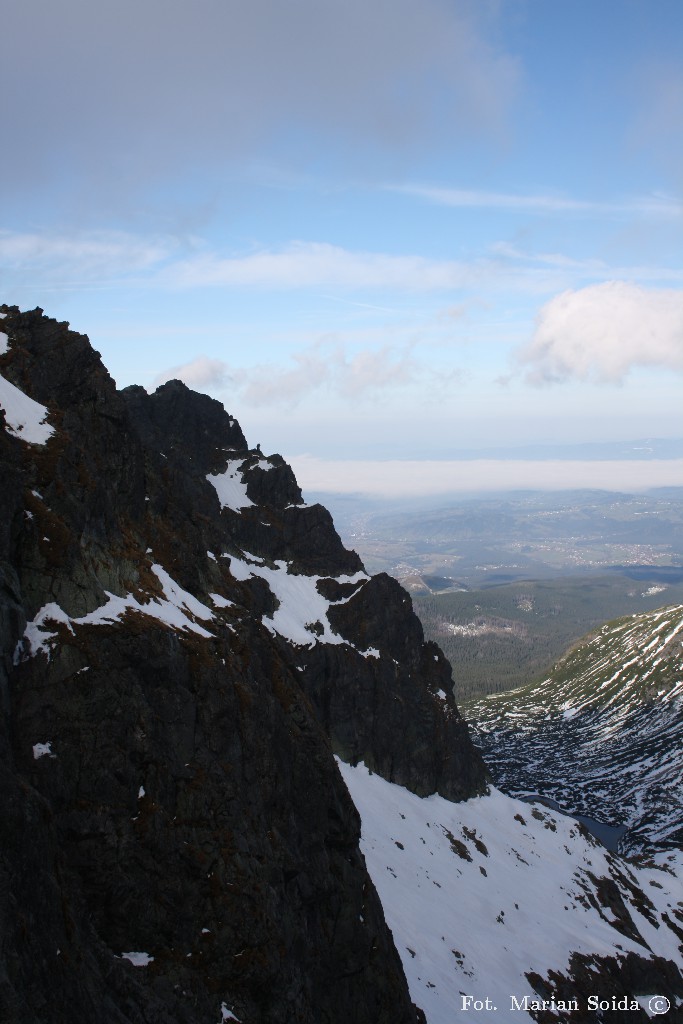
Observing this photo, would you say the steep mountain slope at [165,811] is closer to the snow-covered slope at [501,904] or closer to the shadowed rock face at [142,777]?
the shadowed rock face at [142,777]

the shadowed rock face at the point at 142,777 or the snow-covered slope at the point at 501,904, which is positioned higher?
the shadowed rock face at the point at 142,777

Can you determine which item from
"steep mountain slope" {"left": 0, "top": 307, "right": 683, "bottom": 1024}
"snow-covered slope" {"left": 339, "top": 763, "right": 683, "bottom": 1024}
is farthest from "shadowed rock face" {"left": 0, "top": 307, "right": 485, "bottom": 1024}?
"snow-covered slope" {"left": 339, "top": 763, "right": 683, "bottom": 1024}

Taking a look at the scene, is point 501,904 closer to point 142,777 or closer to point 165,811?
point 165,811

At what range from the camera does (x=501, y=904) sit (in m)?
77.7

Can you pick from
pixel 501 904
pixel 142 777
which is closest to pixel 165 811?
pixel 142 777

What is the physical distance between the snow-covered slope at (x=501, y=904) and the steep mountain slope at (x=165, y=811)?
462 mm

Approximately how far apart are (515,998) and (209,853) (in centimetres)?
4416

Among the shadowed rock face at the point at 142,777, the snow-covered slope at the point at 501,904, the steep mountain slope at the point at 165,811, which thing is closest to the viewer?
the shadowed rock face at the point at 142,777

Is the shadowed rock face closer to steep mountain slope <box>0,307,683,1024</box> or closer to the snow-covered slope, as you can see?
steep mountain slope <box>0,307,683,1024</box>

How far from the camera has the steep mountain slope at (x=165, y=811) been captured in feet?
78.5

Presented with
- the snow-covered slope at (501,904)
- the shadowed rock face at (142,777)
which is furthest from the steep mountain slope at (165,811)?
the snow-covered slope at (501,904)

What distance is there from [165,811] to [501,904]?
6544 centimetres

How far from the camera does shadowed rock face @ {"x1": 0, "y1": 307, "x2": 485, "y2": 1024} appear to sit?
2292cm

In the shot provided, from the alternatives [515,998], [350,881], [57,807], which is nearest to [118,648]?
[57,807]
